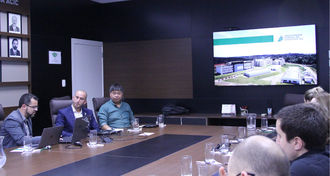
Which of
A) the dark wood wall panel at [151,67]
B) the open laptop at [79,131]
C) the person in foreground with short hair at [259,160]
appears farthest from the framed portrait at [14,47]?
the person in foreground with short hair at [259,160]

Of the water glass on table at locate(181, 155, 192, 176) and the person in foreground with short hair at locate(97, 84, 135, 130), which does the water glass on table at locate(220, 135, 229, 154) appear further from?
the person in foreground with short hair at locate(97, 84, 135, 130)

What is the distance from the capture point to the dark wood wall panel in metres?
6.79

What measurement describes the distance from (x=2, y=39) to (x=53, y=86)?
1.27m

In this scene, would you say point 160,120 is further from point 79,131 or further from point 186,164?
point 186,164

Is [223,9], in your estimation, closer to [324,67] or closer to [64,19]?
[324,67]

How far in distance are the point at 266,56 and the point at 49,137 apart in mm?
4190

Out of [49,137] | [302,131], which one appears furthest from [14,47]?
[302,131]

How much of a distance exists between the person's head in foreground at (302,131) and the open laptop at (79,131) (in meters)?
2.31

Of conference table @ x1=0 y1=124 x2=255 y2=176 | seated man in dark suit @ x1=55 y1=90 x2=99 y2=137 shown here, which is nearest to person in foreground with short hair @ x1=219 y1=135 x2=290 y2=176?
conference table @ x1=0 y1=124 x2=255 y2=176

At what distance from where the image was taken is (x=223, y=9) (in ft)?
21.3

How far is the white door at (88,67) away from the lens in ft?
22.4

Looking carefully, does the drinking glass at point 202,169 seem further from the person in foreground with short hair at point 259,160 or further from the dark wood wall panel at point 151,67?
the dark wood wall panel at point 151,67

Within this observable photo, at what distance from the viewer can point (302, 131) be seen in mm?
1662

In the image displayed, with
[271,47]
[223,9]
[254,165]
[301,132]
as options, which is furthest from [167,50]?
[254,165]
